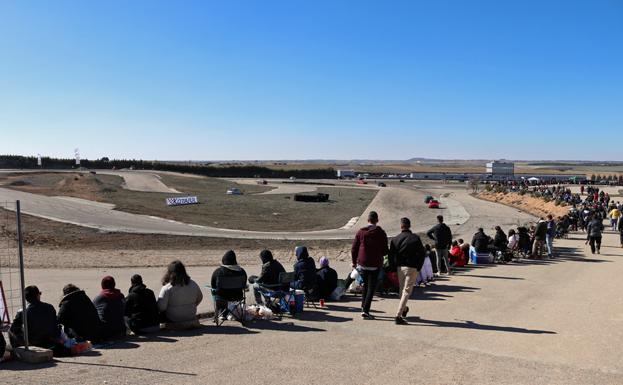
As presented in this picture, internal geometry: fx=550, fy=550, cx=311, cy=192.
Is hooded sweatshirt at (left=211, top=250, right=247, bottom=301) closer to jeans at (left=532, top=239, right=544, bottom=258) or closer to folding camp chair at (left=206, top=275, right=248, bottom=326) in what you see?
folding camp chair at (left=206, top=275, right=248, bottom=326)

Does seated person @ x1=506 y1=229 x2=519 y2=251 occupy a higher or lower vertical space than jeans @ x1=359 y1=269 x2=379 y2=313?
lower

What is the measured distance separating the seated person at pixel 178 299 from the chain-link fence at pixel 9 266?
8.72 ft

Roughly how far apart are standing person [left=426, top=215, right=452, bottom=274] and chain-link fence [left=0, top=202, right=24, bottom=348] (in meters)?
9.56

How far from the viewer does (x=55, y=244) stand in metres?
27.0

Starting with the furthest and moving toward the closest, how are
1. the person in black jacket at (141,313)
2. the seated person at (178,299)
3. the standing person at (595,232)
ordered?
1. the standing person at (595,232)
2. the seated person at (178,299)
3. the person in black jacket at (141,313)

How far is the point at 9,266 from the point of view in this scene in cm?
1958

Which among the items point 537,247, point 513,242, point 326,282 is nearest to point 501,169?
point 537,247

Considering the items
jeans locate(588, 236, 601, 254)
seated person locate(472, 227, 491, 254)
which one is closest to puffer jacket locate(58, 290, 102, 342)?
seated person locate(472, 227, 491, 254)

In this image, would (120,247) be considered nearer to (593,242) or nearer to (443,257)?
(443,257)

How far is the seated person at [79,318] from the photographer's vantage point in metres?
7.55

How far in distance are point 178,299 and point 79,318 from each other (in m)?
1.46

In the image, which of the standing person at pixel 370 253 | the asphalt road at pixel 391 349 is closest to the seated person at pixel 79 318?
the asphalt road at pixel 391 349

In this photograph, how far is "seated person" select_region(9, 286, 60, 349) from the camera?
708cm

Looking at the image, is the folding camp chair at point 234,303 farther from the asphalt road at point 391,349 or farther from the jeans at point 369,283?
the jeans at point 369,283
